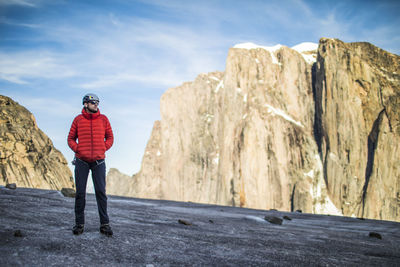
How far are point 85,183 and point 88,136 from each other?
847 millimetres

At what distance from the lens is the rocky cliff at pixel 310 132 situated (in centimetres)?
7650

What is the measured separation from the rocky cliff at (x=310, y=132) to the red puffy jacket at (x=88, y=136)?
74912mm

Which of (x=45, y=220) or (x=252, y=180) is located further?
(x=252, y=180)

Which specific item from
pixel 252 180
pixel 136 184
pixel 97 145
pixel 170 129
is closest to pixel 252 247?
pixel 97 145

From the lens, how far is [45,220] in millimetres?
7824

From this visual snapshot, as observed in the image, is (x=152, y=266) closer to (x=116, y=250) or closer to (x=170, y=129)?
(x=116, y=250)

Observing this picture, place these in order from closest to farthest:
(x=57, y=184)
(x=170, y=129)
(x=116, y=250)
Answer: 1. (x=116, y=250)
2. (x=57, y=184)
3. (x=170, y=129)

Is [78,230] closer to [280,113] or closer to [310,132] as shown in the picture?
[280,113]

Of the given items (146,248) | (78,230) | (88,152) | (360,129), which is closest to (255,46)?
(360,129)

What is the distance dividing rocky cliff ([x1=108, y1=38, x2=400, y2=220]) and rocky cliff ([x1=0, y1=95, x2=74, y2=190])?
150ft

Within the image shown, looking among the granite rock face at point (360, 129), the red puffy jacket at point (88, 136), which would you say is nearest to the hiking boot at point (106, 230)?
the red puffy jacket at point (88, 136)

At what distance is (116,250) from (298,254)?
348cm

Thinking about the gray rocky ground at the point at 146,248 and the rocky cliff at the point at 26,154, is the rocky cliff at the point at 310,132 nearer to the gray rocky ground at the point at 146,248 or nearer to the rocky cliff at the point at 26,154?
the rocky cliff at the point at 26,154

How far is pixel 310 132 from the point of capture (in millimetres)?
87000
